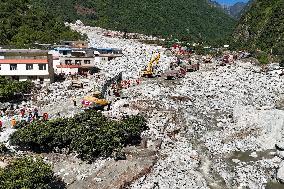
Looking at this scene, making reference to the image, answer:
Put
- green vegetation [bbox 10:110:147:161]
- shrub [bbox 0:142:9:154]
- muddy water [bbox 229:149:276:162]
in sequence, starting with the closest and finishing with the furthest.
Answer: green vegetation [bbox 10:110:147:161], shrub [bbox 0:142:9:154], muddy water [bbox 229:149:276:162]

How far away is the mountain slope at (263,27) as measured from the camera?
137250 mm

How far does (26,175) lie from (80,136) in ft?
31.3

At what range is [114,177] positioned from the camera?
128 feet

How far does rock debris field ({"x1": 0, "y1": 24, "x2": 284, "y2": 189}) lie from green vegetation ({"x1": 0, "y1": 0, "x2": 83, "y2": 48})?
2042cm

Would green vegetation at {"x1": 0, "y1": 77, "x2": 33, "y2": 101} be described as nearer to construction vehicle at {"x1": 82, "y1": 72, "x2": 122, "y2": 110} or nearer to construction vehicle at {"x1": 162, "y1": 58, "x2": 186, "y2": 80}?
construction vehicle at {"x1": 82, "y1": 72, "x2": 122, "y2": 110}

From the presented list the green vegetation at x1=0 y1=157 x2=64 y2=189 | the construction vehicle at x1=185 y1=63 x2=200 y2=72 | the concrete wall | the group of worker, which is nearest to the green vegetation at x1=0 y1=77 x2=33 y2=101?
the group of worker

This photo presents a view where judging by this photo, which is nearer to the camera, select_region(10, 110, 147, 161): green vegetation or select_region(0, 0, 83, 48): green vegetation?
select_region(10, 110, 147, 161): green vegetation

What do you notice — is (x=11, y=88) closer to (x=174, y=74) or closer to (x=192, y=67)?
(x=174, y=74)

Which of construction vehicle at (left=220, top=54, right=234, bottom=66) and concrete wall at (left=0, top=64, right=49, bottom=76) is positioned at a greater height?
concrete wall at (left=0, top=64, right=49, bottom=76)

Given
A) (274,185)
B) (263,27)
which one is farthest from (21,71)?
(263,27)

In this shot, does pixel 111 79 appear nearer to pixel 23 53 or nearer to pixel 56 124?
pixel 23 53

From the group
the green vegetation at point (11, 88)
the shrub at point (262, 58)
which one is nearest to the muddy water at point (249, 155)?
the green vegetation at point (11, 88)

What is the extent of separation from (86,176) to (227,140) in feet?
58.0

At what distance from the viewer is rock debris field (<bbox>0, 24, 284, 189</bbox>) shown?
134 feet
